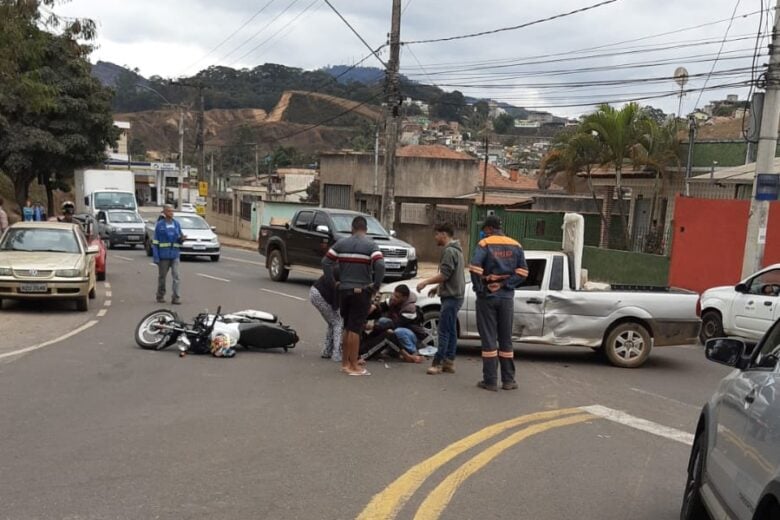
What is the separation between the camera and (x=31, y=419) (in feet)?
21.8

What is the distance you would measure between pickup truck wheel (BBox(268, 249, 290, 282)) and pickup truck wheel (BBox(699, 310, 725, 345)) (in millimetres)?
11232

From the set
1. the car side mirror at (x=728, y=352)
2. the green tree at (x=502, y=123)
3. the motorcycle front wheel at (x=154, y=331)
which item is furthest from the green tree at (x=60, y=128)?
the green tree at (x=502, y=123)

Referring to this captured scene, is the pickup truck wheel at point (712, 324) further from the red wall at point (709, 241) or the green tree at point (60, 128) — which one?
the green tree at point (60, 128)

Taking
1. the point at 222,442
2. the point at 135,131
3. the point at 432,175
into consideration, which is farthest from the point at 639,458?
the point at 135,131

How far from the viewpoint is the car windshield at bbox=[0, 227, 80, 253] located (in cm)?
1434

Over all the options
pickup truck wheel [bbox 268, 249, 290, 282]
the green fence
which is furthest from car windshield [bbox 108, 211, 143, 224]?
the green fence

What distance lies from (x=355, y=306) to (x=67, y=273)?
21.5 feet

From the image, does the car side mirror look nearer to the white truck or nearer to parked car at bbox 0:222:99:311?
parked car at bbox 0:222:99:311

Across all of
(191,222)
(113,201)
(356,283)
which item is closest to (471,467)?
(356,283)

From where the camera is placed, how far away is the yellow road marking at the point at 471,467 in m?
4.95

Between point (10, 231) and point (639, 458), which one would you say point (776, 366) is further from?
point (10, 231)

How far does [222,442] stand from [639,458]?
3372 millimetres

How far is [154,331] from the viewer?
10531 mm

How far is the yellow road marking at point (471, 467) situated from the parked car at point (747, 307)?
233 inches
